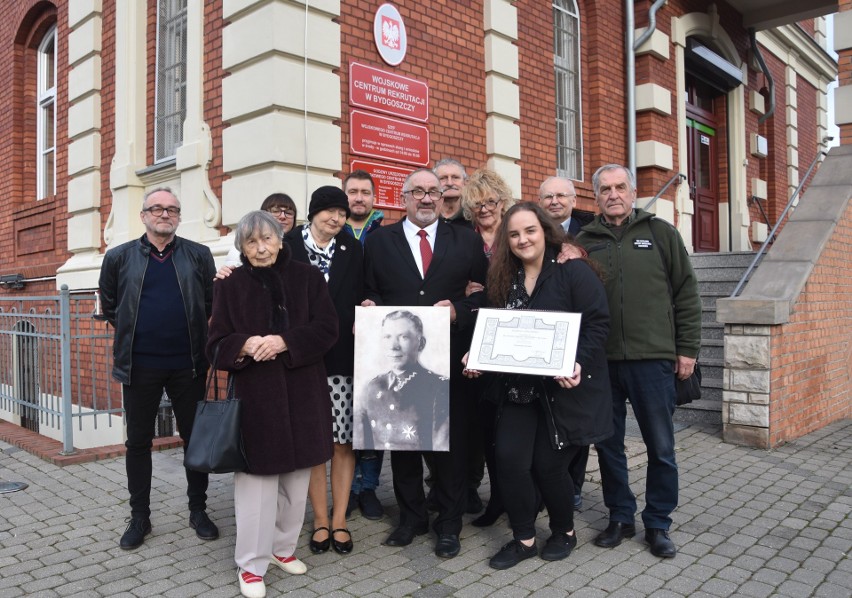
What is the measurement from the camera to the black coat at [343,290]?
382cm

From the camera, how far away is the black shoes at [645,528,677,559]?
142 inches

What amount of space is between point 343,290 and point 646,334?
5.33 feet

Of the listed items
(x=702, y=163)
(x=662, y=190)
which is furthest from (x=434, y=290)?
(x=702, y=163)

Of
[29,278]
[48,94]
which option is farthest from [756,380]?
[48,94]

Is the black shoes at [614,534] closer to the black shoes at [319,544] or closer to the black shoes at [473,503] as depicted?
the black shoes at [473,503]

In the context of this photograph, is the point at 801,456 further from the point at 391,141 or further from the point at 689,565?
the point at 391,141

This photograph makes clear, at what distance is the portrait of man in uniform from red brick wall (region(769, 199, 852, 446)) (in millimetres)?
3642

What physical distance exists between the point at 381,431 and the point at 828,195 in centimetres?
583

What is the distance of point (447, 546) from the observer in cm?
366

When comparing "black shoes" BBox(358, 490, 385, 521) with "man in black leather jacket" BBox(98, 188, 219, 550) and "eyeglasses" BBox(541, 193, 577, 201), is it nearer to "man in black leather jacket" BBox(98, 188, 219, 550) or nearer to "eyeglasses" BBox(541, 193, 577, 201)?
"man in black leather jacket" BBox(98, 188, 219, 550)

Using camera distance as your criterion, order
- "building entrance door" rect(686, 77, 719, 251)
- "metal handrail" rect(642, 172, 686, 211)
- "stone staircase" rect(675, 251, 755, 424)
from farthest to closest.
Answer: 1. "building entrance door" rect(686, 77, 719, 251)
2. "metal handrail" rect(642, 172, 686, 211)
3. "stone staircase" rect(675, 251, 755, 424)

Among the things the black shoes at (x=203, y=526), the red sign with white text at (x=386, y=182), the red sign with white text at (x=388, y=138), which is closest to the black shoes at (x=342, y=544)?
the black shoes at (x=203, y=526)

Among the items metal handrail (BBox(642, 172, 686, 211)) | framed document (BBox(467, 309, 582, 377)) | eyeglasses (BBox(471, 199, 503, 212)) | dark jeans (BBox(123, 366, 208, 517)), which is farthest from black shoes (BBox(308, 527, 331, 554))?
metal handrail (BBox(642, 172, 686, 211))

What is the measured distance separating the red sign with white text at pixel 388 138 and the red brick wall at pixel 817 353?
3.57m
